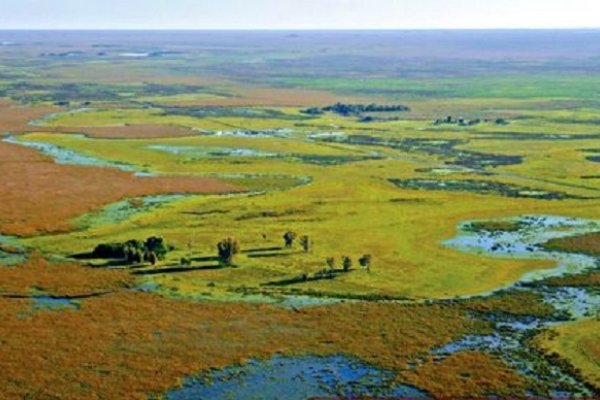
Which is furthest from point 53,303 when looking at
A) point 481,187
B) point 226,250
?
point 481,187

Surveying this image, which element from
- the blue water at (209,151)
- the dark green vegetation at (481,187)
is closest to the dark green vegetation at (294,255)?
the dark green vegetation at (481,187)

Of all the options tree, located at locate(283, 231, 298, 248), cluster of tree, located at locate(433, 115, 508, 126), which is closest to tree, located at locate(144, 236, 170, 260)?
tree, located at locate(283, 231, 298, 248)

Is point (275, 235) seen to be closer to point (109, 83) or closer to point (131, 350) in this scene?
point (131, 350)

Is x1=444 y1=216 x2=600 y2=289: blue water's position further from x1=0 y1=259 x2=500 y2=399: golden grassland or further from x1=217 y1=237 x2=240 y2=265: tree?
x1=217 y1=237 x2=240 y2=265: tree

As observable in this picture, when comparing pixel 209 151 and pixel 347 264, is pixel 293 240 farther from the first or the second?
pixel 209 151

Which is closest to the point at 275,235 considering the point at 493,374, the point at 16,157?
the point at 493,374

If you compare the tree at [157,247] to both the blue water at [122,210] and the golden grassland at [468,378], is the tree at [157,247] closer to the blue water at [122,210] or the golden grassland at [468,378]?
the blue water at [122,210]
